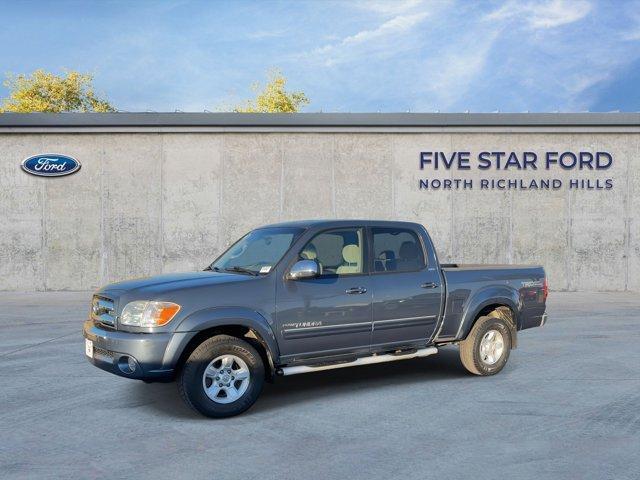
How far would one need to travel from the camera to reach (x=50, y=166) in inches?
746

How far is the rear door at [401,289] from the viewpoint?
6914 millimetres

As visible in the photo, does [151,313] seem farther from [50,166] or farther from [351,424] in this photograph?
[50,166]

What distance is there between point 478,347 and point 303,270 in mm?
2637

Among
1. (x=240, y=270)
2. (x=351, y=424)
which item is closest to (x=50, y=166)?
(x=240, y=270)

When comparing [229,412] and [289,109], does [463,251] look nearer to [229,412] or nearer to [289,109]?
[229,412]

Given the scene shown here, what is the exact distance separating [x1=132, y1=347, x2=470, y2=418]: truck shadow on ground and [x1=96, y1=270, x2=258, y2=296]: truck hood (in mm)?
1188

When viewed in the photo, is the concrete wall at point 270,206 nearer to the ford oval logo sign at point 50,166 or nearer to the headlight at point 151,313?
the ford oval logo sign at point 50,166

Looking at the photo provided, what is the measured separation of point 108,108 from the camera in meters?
57.3

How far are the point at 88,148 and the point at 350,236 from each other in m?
14.1

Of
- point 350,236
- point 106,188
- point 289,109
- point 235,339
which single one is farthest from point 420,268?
point 289,109

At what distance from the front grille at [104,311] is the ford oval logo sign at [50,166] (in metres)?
13.7

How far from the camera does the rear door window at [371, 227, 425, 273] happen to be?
7129 mm

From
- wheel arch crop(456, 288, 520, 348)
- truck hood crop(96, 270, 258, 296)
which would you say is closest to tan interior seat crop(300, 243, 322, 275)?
truck hood crop(96, 270, 258, 296)

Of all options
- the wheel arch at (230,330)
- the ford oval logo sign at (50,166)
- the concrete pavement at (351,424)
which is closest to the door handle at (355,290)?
the wheel arch at (230,330)
